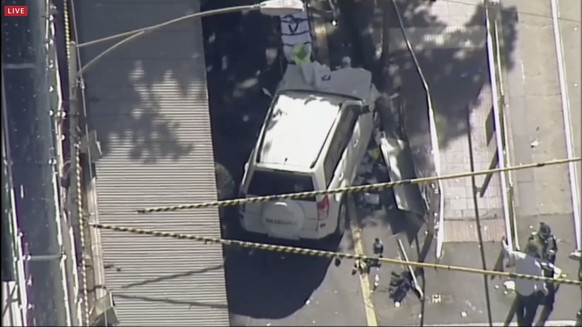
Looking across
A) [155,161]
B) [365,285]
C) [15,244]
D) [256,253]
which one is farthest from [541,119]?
[15,244]

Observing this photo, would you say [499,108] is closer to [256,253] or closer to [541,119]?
[541,119]

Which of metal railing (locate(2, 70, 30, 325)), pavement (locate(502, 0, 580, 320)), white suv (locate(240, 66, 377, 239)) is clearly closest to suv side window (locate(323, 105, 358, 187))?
white suv (locate(240, 66, 377, 239))

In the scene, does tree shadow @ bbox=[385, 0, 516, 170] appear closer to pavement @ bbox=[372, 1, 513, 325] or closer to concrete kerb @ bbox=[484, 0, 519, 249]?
pavement @ bbox=[372, 1, 513, 325]

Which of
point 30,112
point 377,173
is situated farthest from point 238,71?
point 30,112

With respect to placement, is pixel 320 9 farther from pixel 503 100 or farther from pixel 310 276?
pixel 310 276

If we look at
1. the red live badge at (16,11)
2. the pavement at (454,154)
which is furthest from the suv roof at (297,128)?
the red live badge at (16,11)
